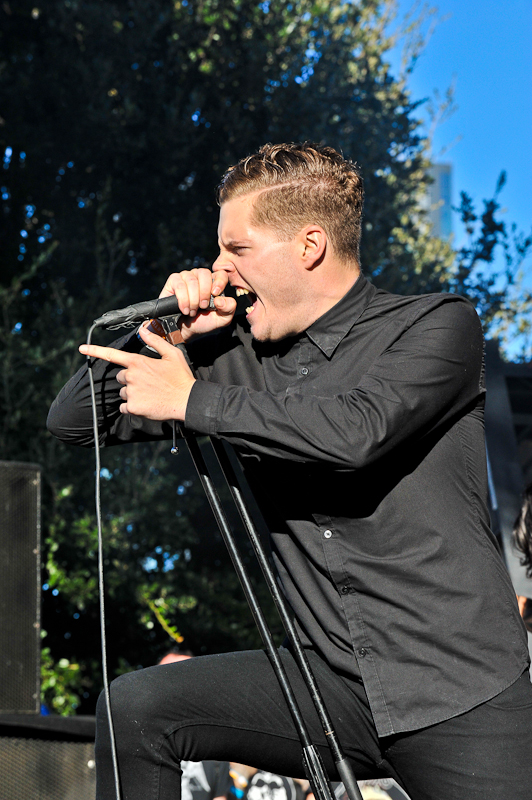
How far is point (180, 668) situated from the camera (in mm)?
1687

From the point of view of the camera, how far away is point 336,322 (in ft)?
6.30

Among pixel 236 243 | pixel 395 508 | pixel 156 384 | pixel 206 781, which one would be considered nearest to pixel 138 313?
pixel 156 384

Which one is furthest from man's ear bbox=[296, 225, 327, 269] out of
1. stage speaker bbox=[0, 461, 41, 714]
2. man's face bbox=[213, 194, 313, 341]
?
stage speaker bbox=[0, 461, 41, 714]

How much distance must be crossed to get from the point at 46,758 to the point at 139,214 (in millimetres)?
5360

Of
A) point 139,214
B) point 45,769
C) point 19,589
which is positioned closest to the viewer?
point 45,769

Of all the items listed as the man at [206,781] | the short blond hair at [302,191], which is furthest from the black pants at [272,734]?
the man at [206,781]

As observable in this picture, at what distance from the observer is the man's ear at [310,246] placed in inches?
76.9

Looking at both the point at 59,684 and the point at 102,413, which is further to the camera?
the point at 59,684

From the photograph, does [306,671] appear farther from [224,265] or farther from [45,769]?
[45,769]

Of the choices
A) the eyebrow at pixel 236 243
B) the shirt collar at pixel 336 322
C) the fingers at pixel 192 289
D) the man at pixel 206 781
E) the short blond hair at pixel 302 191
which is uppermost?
the short blond hair at pixel 302 191

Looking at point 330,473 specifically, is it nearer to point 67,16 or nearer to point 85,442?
point 85,442

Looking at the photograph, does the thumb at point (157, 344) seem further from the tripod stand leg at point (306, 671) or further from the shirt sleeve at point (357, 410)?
the tripod stand leg at point (306, 671)

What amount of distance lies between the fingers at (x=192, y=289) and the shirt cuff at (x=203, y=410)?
0.27 metres

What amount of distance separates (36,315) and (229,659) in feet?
18.7
